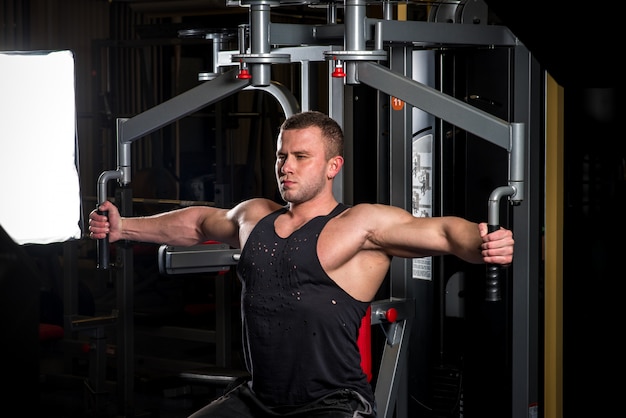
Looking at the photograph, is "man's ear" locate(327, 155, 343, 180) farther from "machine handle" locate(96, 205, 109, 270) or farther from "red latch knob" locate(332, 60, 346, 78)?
"machine handle" locate(96, 205, 109, 270)

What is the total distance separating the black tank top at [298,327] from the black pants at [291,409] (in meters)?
0.02

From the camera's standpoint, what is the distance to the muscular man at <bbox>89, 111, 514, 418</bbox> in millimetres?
2350

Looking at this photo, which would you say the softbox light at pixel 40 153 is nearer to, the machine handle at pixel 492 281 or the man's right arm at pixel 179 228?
the man's right arm at pixel 179 228

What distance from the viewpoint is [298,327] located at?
2.37 metres

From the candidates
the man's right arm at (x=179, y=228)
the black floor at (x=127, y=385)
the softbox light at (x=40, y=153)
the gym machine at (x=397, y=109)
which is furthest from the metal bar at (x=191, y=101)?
the black floor at (x=127, y=385)

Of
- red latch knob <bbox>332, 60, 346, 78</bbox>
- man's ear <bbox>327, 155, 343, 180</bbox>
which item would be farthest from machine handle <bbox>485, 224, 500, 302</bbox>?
red latch knob <bbox>332, 60, 346, 78</bbox>

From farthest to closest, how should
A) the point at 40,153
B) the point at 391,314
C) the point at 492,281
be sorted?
the point at 40,153
the point at 391,314
the point at 492,281

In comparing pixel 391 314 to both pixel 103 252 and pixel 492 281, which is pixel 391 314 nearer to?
pixel 492 281

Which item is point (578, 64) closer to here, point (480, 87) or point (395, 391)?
point (480, 87)

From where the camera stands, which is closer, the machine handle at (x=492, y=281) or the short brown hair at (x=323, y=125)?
the machine handle at (x=492, y=281)

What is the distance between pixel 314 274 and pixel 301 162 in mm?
314

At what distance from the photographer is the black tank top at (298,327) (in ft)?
7.75

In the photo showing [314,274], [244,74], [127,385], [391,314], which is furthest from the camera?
[127,385]

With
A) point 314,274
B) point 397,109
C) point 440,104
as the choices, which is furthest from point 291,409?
point 397,109
